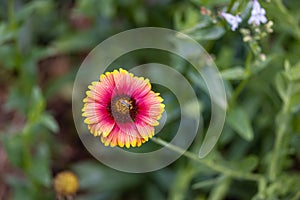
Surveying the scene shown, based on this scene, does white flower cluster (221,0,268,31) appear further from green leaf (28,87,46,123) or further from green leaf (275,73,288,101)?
green leaf (28,87,46,123)

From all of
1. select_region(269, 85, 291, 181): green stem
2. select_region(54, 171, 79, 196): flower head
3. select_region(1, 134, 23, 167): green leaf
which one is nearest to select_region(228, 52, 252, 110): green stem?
select_region(269, 85, 291, 181): green stem

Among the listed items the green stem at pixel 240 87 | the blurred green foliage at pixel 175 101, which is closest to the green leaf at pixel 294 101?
the blurred green foliage at pixel 175 101

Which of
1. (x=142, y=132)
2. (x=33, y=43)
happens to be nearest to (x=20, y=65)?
(x=33, y=43)

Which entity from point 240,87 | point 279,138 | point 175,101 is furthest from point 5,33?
point 279,138

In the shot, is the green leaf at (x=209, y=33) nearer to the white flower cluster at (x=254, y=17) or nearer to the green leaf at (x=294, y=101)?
the white flower cluster at (x=254, y=17)

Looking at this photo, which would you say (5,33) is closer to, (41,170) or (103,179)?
(41,170)

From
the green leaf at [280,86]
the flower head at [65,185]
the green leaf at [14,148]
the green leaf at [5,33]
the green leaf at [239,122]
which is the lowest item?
the flower head at [65,185]

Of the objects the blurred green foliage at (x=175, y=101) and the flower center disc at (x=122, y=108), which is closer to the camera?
the flower center disc at (x=122, y=108)
